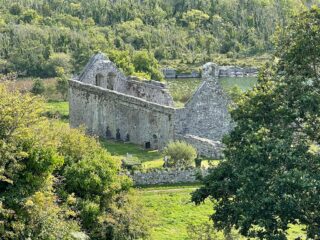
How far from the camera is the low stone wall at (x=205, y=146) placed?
38.8 meters

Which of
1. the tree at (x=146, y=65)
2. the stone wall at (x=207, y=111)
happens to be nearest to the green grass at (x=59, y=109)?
the tree at (x=146, y=65)

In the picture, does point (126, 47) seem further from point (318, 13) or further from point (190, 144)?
point (318, 13)

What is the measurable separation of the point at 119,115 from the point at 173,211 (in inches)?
640

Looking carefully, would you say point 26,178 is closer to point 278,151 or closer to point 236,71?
point 278,151

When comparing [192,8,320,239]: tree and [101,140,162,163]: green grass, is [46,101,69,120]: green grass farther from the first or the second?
[192,8,320,239]: tree

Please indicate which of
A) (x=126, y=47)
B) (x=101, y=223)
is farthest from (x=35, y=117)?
(x=126, y=47)

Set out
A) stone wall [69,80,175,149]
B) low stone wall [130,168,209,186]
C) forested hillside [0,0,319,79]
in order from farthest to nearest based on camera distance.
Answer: forested hillside [0,0,319,79]
stone wall [69,80,175,149]
low stone wall [130,168,209,186]

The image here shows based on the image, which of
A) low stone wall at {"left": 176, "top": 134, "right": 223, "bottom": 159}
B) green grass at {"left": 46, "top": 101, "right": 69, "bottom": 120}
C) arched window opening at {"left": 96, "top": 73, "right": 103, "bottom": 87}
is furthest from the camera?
green grass at {"left": 46, "top": 101, "right": 69, "bottom": 120}

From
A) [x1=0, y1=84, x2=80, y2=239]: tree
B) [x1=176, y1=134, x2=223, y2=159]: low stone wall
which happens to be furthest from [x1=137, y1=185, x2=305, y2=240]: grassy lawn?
[x1=176, y1=134, x2=223, y2=159]: low stone wall

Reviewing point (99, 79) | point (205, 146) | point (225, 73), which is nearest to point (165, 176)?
point (205, 146)

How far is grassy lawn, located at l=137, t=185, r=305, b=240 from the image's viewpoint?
27.7m

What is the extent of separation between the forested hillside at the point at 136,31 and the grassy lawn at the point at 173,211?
130 ft

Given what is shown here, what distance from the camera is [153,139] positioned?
43000 millimetres

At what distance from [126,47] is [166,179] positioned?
75585mm
